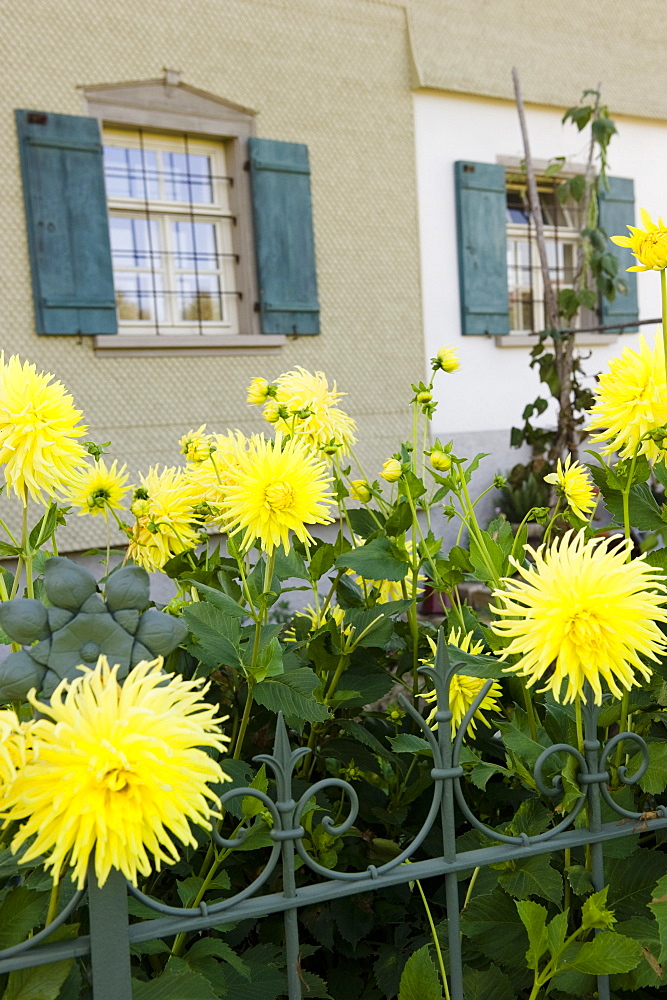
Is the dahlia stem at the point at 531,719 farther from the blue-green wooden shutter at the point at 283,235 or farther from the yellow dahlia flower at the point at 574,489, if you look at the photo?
the blue-green wooden shutter at the point at 283,235

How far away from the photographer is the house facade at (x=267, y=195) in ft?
15.8

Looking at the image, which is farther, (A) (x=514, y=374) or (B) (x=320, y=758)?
(A) (x=514, y=374)

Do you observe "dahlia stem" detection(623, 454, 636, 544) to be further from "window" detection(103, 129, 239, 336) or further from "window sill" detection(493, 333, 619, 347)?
"window sill" detection(493, 333, 619, 347)

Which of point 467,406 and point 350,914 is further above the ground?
point 467,406

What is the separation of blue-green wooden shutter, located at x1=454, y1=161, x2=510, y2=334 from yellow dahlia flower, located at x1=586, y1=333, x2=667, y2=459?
531 cm

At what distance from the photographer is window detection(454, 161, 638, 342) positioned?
6219 mm

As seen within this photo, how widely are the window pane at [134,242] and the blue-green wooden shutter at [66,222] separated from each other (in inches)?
13.3

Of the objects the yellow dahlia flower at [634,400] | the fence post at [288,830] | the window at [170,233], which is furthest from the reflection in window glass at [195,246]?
the fence post at [288,830]

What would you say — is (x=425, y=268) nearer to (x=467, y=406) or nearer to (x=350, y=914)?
(x=467, y=406)

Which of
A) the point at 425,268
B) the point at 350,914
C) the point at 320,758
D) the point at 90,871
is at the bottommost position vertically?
the point at 350,914

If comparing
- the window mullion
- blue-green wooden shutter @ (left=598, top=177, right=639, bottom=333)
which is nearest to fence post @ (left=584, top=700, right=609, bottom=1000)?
the window mullion

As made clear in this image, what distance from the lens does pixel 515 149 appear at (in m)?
6.48

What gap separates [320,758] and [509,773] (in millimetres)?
278

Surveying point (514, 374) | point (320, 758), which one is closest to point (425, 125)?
point (514, 374)
